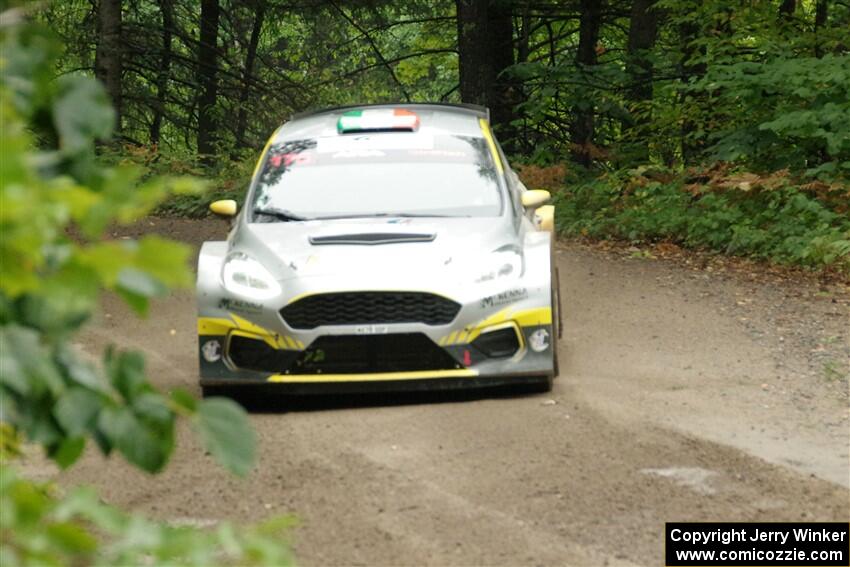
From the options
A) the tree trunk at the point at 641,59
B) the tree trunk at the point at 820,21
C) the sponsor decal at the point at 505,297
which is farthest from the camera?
the tree trunk at the point at 641,59

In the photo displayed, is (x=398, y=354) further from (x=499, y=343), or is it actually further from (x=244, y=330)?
(x=244, y=330)

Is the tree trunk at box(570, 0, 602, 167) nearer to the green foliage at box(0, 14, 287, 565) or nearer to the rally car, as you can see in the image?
the rally car

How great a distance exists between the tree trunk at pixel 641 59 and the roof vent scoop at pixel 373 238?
1067 centimetres

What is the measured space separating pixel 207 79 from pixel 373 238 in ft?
64.1

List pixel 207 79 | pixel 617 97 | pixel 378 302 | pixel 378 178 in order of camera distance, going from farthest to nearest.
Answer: pixel 207 79 → pixel 617 97 → pixel 378 178 → pixel 378 302

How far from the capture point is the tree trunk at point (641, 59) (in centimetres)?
1933

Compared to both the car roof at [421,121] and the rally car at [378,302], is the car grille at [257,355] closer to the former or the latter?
the rally car at [378,302]

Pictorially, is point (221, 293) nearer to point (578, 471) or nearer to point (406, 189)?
point (406, 189)

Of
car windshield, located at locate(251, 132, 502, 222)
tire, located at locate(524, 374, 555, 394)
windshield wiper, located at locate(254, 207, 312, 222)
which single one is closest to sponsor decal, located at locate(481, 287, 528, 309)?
tire, located at locate(524, 374, 555, 394)

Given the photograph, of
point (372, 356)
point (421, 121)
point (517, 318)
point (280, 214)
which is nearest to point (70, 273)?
point (372, 356)

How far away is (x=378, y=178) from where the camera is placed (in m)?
9.27

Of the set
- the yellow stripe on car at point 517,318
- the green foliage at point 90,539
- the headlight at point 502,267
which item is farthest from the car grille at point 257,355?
the green foliage at point 90,539

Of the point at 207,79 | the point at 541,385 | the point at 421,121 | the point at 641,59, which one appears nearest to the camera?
the point at 541,385

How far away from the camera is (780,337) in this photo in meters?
10.4
